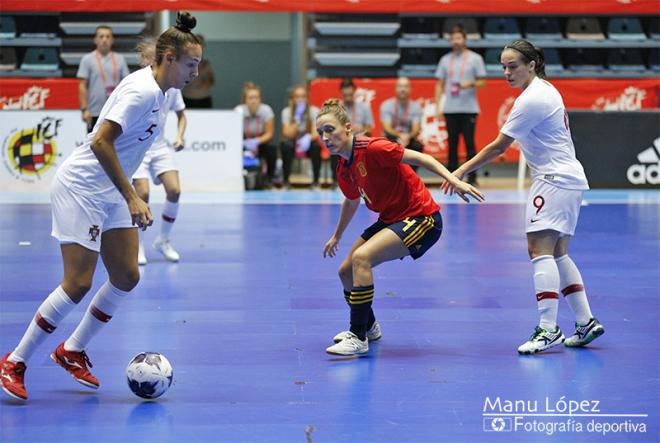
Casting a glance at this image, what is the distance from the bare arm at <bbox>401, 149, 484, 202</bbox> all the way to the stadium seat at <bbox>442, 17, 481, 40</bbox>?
13.5 meters

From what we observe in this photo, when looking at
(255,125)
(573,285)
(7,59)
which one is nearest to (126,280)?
(573,285)

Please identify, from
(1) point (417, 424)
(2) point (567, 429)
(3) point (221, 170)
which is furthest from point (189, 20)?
(3) point (221, 170)

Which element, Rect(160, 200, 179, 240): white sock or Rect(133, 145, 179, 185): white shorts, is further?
Rect(160, 200, 179, 240): white sock

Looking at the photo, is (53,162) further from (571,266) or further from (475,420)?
(475,420)

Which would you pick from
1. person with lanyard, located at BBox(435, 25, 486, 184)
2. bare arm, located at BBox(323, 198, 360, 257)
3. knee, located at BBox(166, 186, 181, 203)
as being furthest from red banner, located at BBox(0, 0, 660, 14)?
bare arm, located at BBox(323, 198, 360, 257)

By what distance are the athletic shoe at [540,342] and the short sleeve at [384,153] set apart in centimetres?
133

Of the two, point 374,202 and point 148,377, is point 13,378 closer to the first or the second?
point 148,377

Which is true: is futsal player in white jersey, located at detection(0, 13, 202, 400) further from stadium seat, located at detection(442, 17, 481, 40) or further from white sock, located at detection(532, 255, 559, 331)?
stadium seat, located at detection(442, 17, 481, 40)

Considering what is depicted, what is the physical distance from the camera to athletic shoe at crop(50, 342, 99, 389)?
5320 mm

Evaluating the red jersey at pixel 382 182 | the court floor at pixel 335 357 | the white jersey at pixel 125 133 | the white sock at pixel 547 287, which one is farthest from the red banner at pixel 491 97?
the white jersey at pixel 125 133

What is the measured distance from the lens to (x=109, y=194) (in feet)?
16.8

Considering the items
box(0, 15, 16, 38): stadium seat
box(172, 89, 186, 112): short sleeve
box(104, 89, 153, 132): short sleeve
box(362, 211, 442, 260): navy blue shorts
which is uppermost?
box(0, 15, 16, 38): stadium seat

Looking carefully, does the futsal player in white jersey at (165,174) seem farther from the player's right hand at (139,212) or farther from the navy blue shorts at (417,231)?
the player's right hand at (139,212)

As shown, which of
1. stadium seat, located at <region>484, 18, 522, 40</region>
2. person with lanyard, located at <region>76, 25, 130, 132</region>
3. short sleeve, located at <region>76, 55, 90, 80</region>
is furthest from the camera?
stadium seat, located at <region>484, 18, 522, 40</region>
